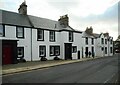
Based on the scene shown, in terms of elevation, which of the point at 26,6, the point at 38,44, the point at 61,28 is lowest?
the point at 38,44

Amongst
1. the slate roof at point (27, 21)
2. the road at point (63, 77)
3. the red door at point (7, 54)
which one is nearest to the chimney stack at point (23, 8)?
the slate roof at point (27, 21)

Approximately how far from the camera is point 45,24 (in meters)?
40.9

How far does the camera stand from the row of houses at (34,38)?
2968 centimetres

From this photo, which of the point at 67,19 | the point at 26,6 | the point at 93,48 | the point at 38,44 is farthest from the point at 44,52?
the point at 93,48

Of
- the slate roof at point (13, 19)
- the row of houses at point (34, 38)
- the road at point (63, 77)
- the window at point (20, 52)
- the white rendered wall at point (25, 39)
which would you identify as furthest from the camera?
the window at point (20, 52)

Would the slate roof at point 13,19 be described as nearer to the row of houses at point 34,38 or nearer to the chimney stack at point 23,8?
the row of houses at point 34,38

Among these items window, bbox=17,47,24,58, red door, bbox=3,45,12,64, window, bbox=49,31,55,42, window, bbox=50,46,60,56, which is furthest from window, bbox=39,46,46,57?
red door, bbox=3,45,12,64

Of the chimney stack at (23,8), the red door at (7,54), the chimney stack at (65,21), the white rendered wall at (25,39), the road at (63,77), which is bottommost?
the road at (63,77)

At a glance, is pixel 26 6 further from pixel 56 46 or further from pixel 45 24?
pixel 56 46

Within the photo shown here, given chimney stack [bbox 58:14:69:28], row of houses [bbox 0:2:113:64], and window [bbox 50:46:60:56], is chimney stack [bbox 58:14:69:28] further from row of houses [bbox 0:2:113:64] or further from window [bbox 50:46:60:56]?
window [bbox 50:46:60:56]

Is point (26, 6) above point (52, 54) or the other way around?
above

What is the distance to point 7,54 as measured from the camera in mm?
29094

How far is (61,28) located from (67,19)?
410cm

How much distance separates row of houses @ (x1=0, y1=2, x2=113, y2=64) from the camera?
2968 cm
